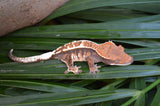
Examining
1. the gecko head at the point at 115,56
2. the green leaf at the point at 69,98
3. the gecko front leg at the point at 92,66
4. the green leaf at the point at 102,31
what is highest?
the green leaf at the point at 102,31

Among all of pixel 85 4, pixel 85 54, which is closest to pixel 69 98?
pixel 85 54

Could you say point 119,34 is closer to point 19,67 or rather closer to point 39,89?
Result: point 39,89

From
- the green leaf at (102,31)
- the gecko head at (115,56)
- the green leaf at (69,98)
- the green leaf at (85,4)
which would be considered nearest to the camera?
the green leaf at (69,98)

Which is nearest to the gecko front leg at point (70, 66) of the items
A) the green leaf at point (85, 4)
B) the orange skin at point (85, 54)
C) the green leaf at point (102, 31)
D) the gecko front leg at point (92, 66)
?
the orange skin at point (85, 54)

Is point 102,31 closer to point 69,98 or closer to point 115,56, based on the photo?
point 115,56

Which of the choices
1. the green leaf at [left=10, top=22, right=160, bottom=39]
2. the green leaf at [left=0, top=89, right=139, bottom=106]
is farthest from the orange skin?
the green leaf at [left=0, top=89, right=139, bottom=106]

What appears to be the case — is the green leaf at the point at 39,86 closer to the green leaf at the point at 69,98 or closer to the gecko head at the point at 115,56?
the green leaf at the point at 69,98

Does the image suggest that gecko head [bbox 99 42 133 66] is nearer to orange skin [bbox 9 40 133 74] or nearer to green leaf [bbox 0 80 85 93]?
orange skin [bbox 9 40 133 74]

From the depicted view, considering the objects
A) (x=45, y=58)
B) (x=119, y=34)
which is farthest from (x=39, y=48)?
(x=119, y=34)
